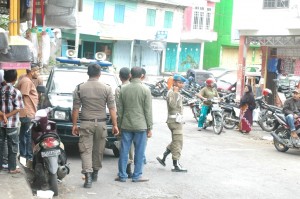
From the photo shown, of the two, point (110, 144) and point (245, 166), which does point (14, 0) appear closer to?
point (110, 144)

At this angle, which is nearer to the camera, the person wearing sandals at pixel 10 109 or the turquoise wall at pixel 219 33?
the person wearing sandals at pixel 10 109

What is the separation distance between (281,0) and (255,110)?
224 inches

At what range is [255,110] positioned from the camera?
16453 millimetres

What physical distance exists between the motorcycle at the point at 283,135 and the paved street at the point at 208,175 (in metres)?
0.21

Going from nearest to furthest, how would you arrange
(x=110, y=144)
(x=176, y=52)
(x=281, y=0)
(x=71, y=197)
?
(x=71, y=197), (x=110, y=144), (x=281, y=0), (x=176, y=52)

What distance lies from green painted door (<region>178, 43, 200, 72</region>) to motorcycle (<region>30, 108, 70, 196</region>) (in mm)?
37448

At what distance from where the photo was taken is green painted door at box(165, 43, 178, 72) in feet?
143

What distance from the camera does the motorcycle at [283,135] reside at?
11.9 meters

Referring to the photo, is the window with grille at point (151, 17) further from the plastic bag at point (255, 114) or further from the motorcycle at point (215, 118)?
the motorcycle at point (215, 118)

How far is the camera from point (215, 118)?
15.1 meters

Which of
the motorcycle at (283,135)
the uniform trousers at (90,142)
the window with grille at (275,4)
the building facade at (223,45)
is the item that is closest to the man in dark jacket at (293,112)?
the motorcycle at (283,135)

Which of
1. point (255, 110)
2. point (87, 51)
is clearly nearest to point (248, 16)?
point (255, 110)

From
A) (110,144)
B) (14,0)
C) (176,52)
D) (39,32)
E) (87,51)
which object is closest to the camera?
(14,0)

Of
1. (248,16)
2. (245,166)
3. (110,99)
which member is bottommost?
(245,166)
